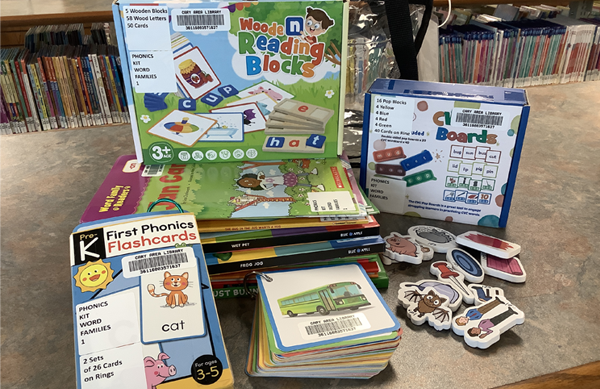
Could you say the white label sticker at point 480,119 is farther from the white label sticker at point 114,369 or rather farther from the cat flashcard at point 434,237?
the white label sticker at point 114,369

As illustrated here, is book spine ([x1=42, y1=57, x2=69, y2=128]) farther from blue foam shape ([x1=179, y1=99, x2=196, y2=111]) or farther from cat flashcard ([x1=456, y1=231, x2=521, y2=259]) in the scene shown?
cat flashcard ([x1=456, y1=231, x2=521, y2=259])

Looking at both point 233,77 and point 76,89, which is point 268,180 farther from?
point 76,89

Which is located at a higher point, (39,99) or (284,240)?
(284,240)

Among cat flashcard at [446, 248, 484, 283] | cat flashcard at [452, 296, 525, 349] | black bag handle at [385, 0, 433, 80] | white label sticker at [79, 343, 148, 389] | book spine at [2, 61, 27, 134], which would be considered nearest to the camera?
white label sticker at [79, 343, 148, 389]

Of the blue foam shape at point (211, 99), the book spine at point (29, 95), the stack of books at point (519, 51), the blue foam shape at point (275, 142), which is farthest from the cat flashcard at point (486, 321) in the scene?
the book spine at point (29, 95)

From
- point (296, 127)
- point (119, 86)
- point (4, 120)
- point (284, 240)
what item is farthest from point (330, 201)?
point (4, 120)

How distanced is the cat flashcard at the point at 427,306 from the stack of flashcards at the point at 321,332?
0.06 metres

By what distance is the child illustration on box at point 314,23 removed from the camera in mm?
849

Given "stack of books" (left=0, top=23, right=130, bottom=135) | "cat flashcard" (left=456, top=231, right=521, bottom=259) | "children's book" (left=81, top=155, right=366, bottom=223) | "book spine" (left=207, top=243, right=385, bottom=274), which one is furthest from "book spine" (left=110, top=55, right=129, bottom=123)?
"cat flashcard" (left=456, top=231, right=521, bottom=259)

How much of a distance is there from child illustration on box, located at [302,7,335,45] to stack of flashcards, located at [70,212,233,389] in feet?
1.29

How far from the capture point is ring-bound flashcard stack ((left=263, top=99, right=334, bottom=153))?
92 cm

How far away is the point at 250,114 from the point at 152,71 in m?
0.19

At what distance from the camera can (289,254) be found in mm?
741

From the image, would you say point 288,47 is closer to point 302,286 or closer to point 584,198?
point 302,286
